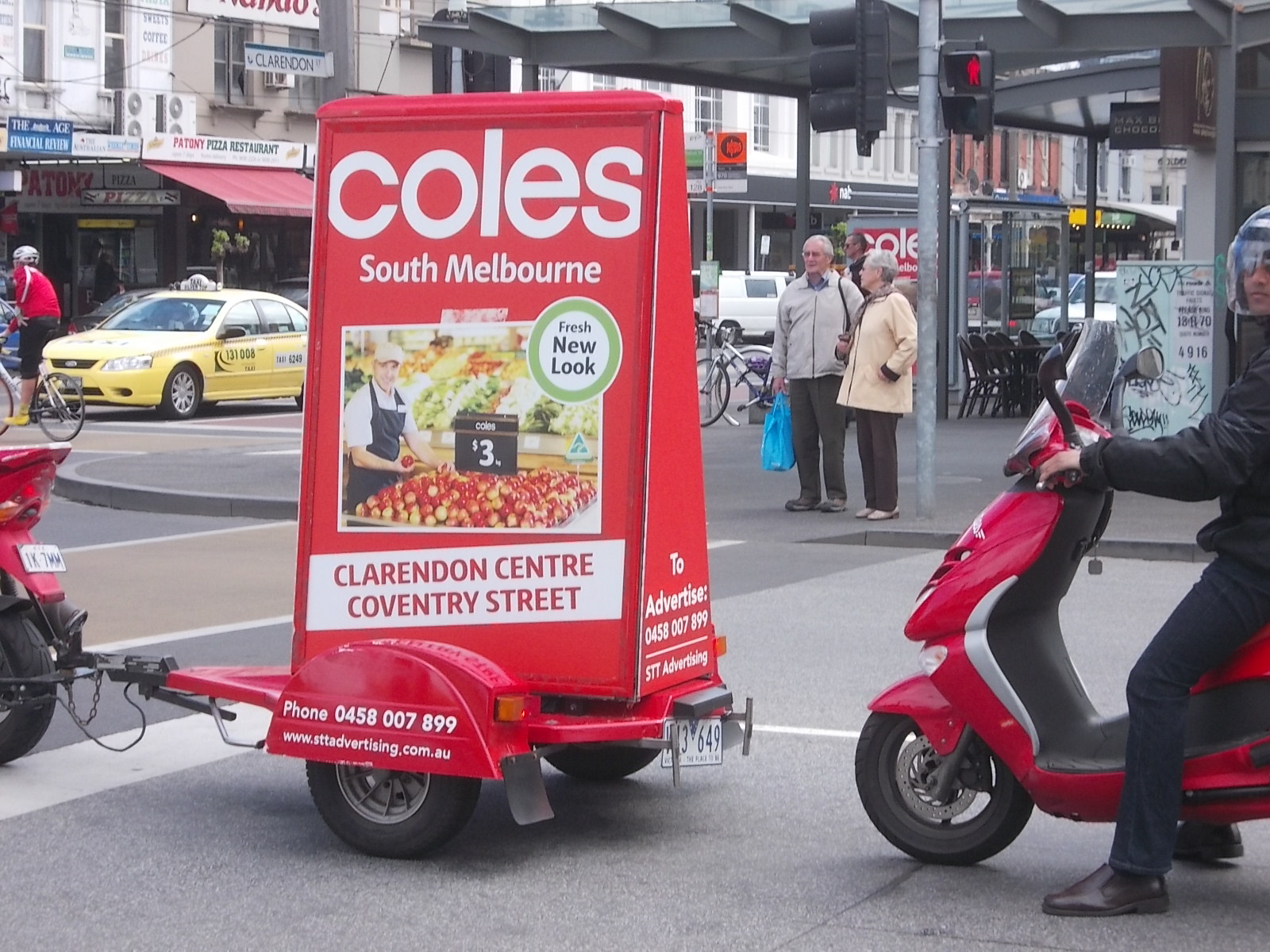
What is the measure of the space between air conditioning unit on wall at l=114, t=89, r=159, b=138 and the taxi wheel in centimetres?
1658

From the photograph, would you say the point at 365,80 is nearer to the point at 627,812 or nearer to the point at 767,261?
the point at 767,261

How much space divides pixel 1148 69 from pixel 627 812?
16.0 metres

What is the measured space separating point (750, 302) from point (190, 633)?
38319 mm

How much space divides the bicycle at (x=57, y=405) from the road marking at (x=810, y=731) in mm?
13473

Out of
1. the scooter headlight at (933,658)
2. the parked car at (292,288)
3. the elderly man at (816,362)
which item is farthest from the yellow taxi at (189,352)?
the scooter headlight at (933,658)

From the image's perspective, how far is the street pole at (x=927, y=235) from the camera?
40.0 ft

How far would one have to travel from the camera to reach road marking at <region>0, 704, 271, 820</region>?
5.97 meters

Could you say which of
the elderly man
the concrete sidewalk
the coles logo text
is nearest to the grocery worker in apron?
the coles logo text

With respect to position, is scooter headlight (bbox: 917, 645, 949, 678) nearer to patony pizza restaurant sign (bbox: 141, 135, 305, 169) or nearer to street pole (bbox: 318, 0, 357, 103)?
street pole (bbox: 318, 0, 357, 103)

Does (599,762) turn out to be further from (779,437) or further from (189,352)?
(189,352)

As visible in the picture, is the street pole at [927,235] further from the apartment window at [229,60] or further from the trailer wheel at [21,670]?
the apartment window at [229,60]

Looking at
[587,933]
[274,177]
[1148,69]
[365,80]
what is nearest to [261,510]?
[587,933]

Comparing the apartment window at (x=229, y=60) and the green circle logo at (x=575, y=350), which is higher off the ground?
the apartment window at (x=229, y=60)

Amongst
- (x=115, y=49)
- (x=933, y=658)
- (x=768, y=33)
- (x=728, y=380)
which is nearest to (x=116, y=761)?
(x=933, y=658)
